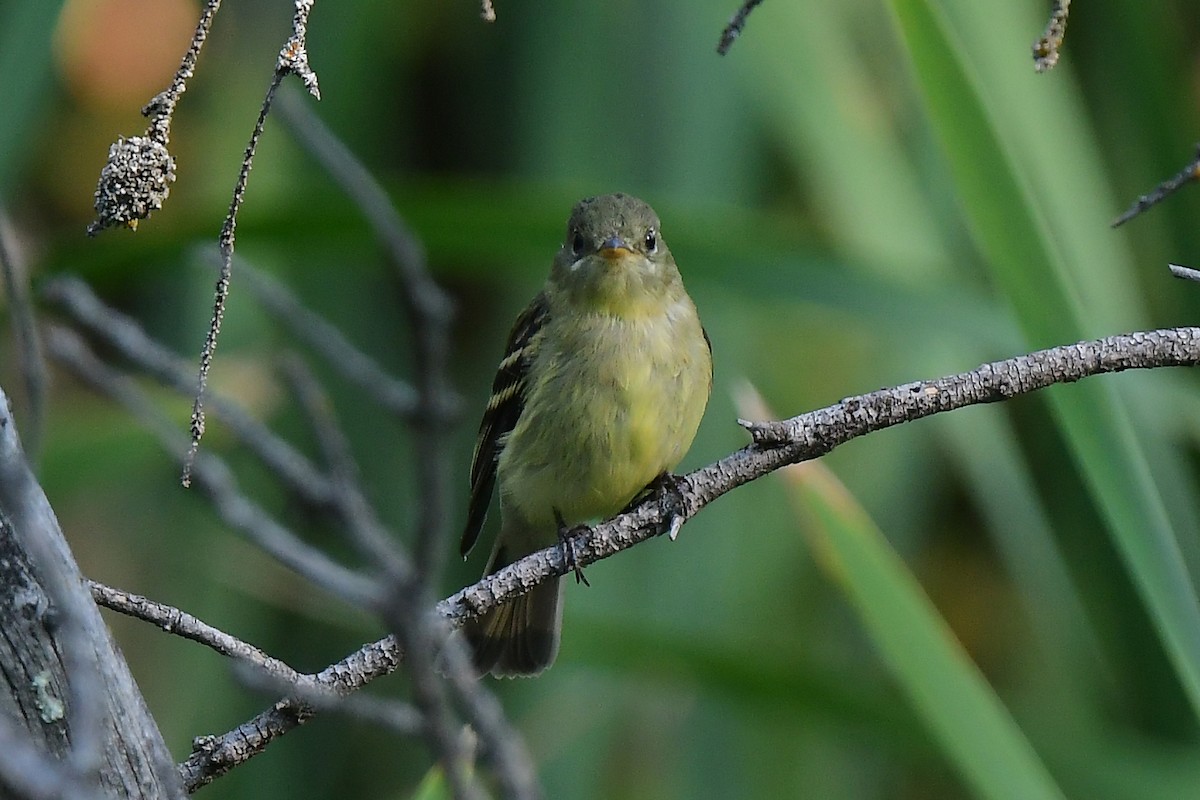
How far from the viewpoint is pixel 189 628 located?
1423 mm

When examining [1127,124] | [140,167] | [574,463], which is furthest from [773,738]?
[140,167]

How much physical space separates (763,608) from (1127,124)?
5.76 feet

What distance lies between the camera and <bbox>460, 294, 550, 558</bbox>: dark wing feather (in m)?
3.17

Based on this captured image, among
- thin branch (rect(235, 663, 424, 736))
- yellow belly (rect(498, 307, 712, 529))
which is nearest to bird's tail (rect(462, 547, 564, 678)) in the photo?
yellow belly (rect(498, 307, 712, 529))

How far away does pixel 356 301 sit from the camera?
4543mm

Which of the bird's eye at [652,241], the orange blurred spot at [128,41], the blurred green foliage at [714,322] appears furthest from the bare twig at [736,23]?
the orange blurred spot at [128,41]

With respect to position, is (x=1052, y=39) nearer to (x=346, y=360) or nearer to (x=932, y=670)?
(x=346, y=360)

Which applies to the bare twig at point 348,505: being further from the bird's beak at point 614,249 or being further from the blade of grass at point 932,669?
the bird's beak at point 614,249

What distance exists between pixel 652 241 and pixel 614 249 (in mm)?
144

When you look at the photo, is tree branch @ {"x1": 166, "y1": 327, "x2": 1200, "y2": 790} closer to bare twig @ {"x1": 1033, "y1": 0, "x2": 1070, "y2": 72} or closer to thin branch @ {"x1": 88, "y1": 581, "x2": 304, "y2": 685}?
thin branch @ {"x1": 88, "y1": 581, "x2": 304, "y2": 685}

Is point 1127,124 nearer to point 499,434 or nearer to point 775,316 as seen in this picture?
point 775,316

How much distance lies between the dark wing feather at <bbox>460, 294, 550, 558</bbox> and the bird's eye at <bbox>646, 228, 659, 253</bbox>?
0.26 metres

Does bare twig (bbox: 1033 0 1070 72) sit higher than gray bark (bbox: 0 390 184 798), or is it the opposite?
bare twig (bbox: 1033 0 1070 72)

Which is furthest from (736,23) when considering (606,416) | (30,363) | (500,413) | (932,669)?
(500,413)
